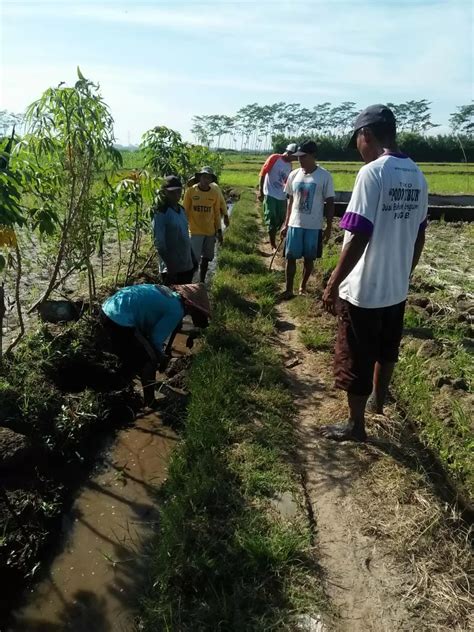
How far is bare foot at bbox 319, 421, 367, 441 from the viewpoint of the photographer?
3.21 meters

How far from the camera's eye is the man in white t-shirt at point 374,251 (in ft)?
8.53

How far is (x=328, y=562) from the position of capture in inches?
94.4

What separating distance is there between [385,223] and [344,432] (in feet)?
4.71

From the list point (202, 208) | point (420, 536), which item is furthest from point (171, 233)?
point (420, 536)

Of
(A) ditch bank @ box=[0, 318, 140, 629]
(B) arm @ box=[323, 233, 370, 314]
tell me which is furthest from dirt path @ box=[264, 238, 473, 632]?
(A) ditch bank @ box=[0, 318, 140, 629]

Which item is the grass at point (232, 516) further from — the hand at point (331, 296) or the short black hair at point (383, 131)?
the short black hair at point (383, 131)

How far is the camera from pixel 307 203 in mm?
5602

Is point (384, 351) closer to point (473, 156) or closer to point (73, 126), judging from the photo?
point (73, 126)

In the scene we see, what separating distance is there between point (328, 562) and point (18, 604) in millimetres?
1555

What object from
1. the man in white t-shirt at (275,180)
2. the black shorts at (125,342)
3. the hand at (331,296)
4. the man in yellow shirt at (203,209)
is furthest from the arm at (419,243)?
the man in white t-shirt at (275,180)

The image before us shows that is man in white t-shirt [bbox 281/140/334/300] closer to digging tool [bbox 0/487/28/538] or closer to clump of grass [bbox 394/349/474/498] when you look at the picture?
clump of grass [bbox 394/349/474/498]

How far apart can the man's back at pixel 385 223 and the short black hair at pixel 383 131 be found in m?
0.11

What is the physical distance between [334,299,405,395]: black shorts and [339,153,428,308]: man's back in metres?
0.08

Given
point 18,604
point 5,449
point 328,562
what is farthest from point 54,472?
point 328,562
